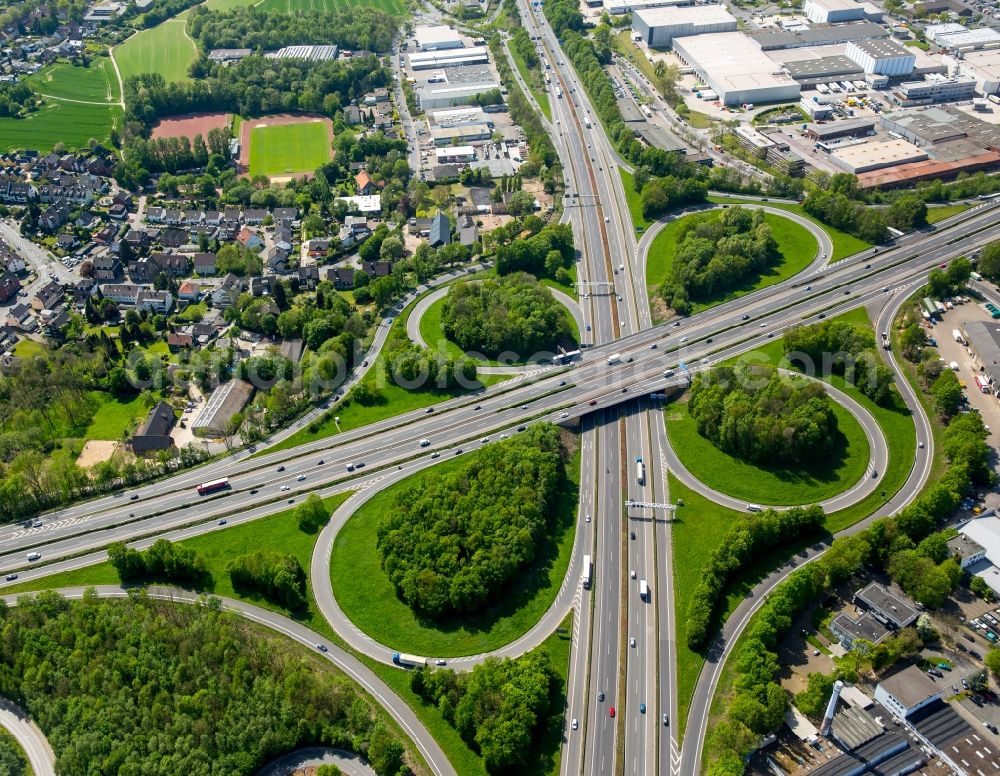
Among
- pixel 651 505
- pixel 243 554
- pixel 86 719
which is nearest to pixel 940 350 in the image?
pixel 651 505

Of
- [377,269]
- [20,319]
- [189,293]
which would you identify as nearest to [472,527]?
[377,269]

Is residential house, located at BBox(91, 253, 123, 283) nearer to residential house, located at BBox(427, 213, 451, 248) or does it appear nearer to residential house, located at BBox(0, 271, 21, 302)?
residential house, located at BBox(0, 271, 21, 302)

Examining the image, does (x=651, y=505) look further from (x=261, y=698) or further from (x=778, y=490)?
(x=261, y=698)

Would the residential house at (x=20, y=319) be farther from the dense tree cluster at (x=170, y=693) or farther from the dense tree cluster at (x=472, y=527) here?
the dense tree cluster at (x=472, y=527)

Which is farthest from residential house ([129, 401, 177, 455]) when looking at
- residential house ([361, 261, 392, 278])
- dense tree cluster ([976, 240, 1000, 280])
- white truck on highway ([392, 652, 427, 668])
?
dense tree cluster ([976, 240, 1000, 280])

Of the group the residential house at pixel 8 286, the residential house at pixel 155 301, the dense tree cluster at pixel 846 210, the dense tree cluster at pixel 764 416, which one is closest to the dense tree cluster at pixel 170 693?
the dense tree cluster at pixel 764 416

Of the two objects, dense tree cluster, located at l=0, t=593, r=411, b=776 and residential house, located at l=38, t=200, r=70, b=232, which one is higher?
residential house, located at l=38, t=200, r=70, b=232
